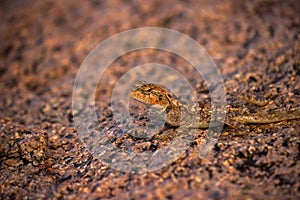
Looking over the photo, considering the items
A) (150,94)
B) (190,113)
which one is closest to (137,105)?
(150,94)

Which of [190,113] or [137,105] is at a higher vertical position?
[137,105]

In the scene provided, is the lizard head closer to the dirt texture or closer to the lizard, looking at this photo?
the lizard

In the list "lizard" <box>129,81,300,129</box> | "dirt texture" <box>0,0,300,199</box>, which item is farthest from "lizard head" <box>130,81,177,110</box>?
"dirt texture" <box>0,0,300,199</box>

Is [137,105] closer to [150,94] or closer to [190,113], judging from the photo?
[150,94]

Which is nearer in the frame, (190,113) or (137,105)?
(190,113)

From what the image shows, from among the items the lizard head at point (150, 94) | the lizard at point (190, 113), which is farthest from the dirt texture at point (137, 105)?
the lizard head at point (150, 94)

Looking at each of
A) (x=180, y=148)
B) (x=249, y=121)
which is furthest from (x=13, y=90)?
(x=249, y=121)

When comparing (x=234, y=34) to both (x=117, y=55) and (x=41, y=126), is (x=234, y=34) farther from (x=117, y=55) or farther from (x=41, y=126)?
(x=41, y=126)
